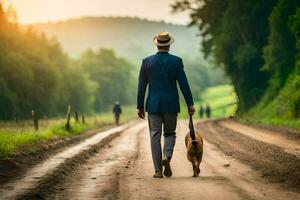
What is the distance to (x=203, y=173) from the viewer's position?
1090cm

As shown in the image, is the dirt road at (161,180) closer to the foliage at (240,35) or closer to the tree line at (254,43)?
the tree line at (254,43)

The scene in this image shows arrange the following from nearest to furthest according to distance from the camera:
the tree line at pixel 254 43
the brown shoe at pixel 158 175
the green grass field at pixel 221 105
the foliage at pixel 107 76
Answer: the brown shoe at pixel 158 175, the tree line at pixel 254 43, the green grass field at pixel 221 105, the foliage at pixel 107 76

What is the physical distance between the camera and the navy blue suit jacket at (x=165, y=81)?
1045 centimetres

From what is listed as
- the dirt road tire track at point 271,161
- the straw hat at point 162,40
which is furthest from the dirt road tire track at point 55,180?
the dirt road tire track at point 271,161

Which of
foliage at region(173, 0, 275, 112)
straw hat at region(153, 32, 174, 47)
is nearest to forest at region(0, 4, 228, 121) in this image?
foliage at region(173, 0, 275, 112)

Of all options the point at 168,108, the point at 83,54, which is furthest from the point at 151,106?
the point at 83,54

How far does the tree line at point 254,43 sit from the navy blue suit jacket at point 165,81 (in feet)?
76.2

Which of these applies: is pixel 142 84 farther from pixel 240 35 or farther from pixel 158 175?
pixel 240 35

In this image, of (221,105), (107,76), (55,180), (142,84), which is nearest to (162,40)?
(142,84)

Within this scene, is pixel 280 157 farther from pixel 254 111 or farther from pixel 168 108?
pixel 254 111

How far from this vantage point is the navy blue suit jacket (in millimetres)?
10448

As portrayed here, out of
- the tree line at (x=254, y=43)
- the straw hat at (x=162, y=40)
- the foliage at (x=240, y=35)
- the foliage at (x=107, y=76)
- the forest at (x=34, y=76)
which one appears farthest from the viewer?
the foliage at (x=107, y=76)

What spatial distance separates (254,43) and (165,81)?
113 ft

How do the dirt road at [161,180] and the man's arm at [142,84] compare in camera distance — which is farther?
the man's arm at [142,84]
